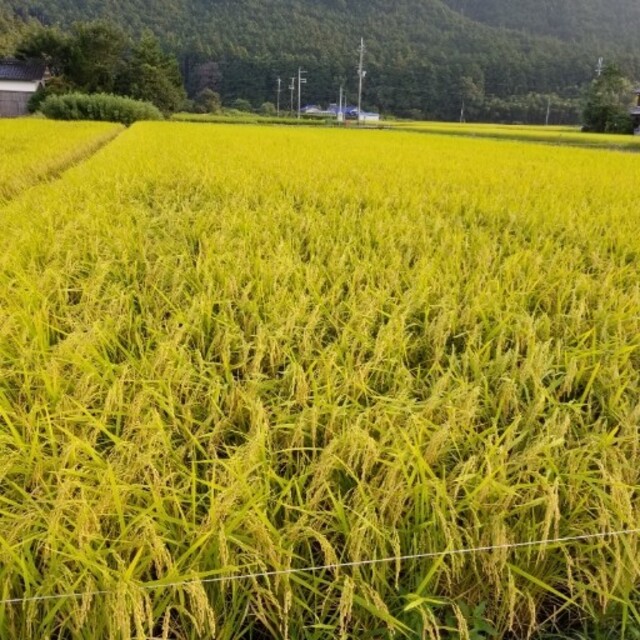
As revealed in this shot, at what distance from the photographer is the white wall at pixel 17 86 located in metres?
35.0

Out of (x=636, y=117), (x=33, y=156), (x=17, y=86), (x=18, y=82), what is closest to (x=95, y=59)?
(x=18, y=82)

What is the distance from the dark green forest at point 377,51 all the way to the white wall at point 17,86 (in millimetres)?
16098

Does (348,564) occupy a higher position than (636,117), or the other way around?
(348,564)

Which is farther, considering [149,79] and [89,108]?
[149,79]

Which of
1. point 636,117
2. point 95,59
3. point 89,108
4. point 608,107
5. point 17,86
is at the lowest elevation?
point 17,86

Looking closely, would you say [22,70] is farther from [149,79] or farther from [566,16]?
[566,16]

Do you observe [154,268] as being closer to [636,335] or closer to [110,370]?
[110,370]

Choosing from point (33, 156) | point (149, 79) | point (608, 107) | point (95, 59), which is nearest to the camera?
point (33, 156)

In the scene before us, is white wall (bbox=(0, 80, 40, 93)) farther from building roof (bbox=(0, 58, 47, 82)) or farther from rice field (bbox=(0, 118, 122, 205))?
rice field (bbox=(0, 118, 122, 205))

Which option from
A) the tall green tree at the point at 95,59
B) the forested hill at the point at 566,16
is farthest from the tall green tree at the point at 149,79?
the forested hill at the point at 566,16

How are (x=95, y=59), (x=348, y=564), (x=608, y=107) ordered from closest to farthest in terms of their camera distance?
1. (x=348, y=564)
2. (x=608, y=107)
3. (x=95, y=59)

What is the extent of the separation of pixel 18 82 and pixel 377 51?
49.6 m

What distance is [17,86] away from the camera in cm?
3516

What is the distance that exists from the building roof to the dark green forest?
42.8 feet
